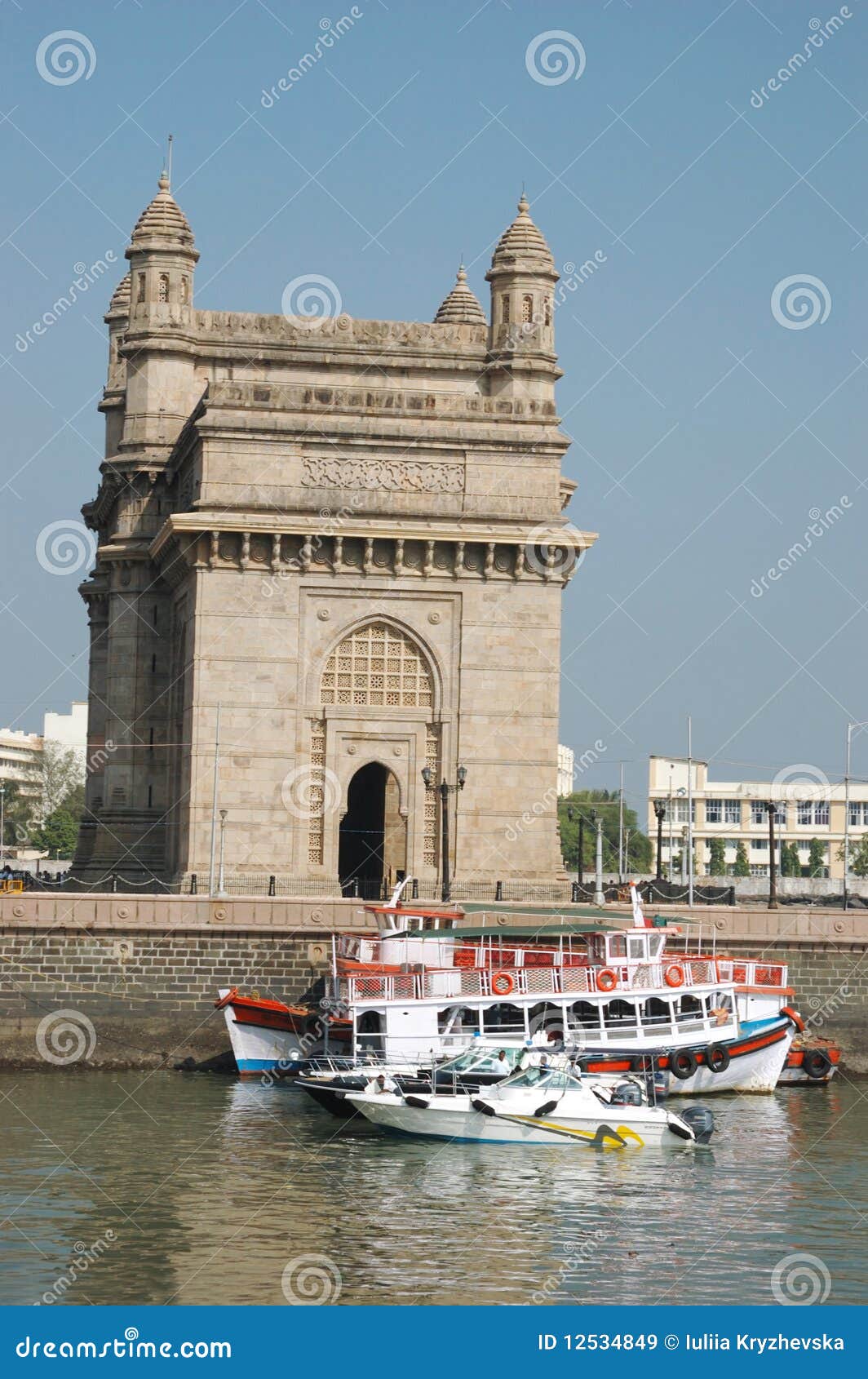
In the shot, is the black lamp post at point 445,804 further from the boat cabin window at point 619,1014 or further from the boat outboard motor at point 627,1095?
the boat outboard motor at point 627,1095

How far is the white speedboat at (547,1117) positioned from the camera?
41.2 metres

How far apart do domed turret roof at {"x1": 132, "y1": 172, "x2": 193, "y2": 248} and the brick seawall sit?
2222cm

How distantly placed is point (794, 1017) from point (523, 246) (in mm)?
24462

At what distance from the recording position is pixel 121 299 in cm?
7794

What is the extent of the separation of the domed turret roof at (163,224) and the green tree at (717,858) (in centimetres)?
8606

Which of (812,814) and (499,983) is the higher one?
(812,814)

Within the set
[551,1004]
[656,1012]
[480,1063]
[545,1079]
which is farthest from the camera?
[656,1012]

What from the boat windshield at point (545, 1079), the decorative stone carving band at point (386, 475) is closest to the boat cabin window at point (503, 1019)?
the boat windshield at point (545, 1079)

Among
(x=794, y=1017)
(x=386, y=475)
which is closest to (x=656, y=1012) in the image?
(x=794, y=1017)

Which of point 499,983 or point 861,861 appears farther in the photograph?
point 861,861

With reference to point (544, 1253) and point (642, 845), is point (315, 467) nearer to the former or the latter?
point (544, 1253)

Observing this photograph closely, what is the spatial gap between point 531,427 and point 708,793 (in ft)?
351

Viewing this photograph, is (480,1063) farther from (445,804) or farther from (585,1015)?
(445,804)

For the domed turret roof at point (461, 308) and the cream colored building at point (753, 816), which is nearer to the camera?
the domed turret roof at point (461, 308)
